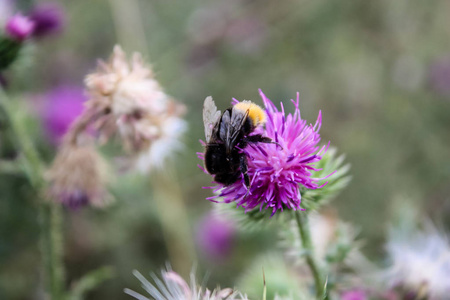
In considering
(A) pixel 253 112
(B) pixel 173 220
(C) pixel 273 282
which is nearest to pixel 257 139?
(A) pixel 253 112

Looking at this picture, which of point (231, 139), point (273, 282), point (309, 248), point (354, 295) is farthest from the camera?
point (273, 282)

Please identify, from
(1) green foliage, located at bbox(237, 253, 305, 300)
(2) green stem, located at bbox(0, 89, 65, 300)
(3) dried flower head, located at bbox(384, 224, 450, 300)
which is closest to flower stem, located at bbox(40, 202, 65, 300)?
(2) green stem, located at bbox(0, 89, 65, 300)

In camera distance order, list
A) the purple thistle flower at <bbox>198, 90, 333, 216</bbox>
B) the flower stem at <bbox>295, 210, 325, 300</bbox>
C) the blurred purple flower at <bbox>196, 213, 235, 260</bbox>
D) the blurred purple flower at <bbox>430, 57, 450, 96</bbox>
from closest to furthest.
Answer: the purple thistle flower at <bbox>198, 90, 333, 216</bbox>
the flower stem at <bbox>295, 210, 325, 300</bbox>
the blurred purple flower at <bbox>196, 213, 235, 260</bbox>
the blurred purple flower at <bbox>430, 57, 450, 96</bbox>

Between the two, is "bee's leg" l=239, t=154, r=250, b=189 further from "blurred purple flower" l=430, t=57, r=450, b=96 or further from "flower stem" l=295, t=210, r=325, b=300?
"blurred purple flower" l=430, t=57, r=450, b=96

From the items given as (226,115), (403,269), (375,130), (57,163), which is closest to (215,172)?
(226,115)

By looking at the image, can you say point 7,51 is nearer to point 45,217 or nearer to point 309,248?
point 45,217
